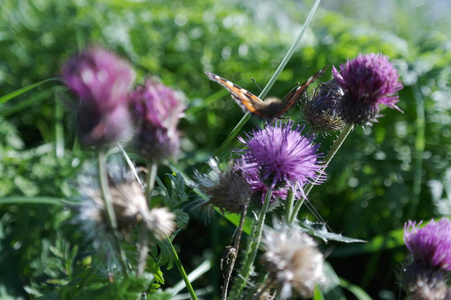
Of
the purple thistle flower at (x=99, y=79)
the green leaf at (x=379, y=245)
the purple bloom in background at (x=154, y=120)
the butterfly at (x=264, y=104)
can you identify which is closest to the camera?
the purple thistle flower at (x=99, y=79)

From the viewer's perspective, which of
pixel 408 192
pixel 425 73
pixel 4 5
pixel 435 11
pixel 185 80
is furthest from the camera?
pixel 435 11

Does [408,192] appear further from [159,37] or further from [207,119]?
[159,37]

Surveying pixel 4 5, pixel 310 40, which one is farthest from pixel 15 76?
pixel 310 40

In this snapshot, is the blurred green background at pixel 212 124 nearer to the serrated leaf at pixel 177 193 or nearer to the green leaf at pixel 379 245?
the green leaf at pixel 379 245

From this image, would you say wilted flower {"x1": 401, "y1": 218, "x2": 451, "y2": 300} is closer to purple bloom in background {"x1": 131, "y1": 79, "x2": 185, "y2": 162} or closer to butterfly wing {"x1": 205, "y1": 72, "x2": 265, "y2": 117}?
butterfly wing {"x1": 205, "y1": 72, "x2": 265, "y2": 117}

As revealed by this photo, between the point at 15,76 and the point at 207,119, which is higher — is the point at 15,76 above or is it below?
below

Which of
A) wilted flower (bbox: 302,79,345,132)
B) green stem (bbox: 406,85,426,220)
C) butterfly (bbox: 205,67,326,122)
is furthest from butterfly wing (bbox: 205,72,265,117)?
green stem (bbox: 406,85,426,220)

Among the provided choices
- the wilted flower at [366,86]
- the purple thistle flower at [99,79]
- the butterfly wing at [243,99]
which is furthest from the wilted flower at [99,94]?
the wilted flower at [366,86]
